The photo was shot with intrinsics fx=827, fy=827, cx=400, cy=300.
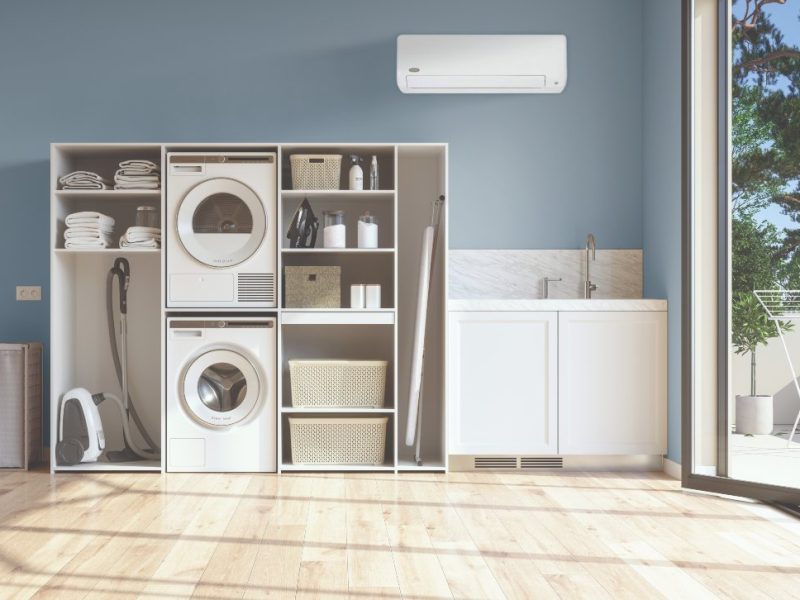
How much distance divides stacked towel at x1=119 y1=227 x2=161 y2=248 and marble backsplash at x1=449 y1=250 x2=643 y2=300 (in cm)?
166

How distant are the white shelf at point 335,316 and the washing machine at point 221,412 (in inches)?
4.4

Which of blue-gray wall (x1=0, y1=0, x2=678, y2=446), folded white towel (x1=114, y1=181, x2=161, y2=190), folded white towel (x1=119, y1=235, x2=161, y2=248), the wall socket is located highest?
blue-gray wall (x1=0, y1=0, x2=678, y2=446)

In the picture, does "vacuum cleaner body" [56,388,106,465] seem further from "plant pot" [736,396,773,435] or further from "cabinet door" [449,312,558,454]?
"plant pot" [736,396,773,435]

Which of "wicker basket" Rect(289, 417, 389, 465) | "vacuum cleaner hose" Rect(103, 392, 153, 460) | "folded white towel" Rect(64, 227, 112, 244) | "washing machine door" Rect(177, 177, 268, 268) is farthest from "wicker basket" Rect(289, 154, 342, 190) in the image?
"vacuum cleaner hose" Rect(103, 392, 153, 460)

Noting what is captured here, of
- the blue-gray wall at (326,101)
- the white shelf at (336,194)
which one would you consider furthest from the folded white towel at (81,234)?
the white shelf at (336,194)

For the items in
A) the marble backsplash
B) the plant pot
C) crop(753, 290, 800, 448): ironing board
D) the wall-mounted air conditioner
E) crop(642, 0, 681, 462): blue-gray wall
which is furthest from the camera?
the marble backsplash

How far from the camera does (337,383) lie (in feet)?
14.2

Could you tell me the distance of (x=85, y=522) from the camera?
3.29 metres

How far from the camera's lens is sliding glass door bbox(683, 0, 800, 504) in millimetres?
3430

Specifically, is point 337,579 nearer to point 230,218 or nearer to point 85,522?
point 85,522

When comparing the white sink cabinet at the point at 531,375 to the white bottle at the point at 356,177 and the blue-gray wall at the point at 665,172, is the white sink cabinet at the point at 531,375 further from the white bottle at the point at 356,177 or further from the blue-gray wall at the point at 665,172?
the white bottle at the point at 356,177

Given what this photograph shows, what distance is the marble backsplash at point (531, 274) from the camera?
478cm

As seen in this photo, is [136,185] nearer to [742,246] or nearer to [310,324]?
[310,324]

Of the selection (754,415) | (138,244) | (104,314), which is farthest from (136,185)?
(754,415)
